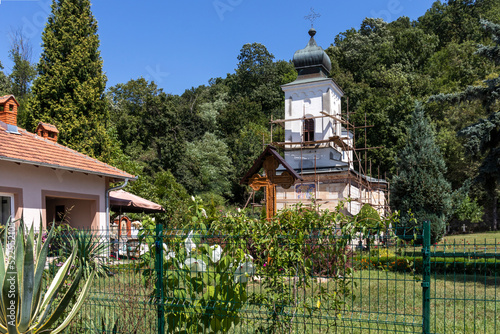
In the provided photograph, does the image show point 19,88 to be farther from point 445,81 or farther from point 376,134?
point 445,81

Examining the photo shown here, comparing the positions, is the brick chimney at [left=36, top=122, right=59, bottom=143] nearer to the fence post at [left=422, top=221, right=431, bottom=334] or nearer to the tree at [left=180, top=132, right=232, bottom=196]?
the fence post at [left=422, top=221, right=431, bottom=334]

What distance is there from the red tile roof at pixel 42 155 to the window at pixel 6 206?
118cm

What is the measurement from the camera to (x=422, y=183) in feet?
68.3

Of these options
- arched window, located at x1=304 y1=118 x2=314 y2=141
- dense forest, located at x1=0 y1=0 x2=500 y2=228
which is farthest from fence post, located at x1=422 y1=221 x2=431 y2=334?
arched window, located at x1=304 y1=118 x2=314 y2=141

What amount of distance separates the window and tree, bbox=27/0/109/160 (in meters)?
11.6

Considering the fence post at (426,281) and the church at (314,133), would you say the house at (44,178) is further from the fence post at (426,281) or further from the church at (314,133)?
the church at (314,133)

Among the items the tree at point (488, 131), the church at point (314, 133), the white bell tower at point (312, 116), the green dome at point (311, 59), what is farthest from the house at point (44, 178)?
the green dome at point (311, 59)

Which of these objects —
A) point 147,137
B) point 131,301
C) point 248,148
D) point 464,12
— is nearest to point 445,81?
point 464,12

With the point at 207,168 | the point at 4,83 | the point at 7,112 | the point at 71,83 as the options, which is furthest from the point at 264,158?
the point at 4,83

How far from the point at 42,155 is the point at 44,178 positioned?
0.65m

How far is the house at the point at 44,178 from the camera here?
1125 centimetres

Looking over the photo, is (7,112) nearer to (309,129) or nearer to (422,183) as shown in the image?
(422,183)

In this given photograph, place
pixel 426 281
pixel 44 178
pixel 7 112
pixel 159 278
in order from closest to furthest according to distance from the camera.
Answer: pixel 426 281, pixel 159 278, pixel 44 178, pixel 7 112

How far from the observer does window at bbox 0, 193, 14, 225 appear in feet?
37.4
